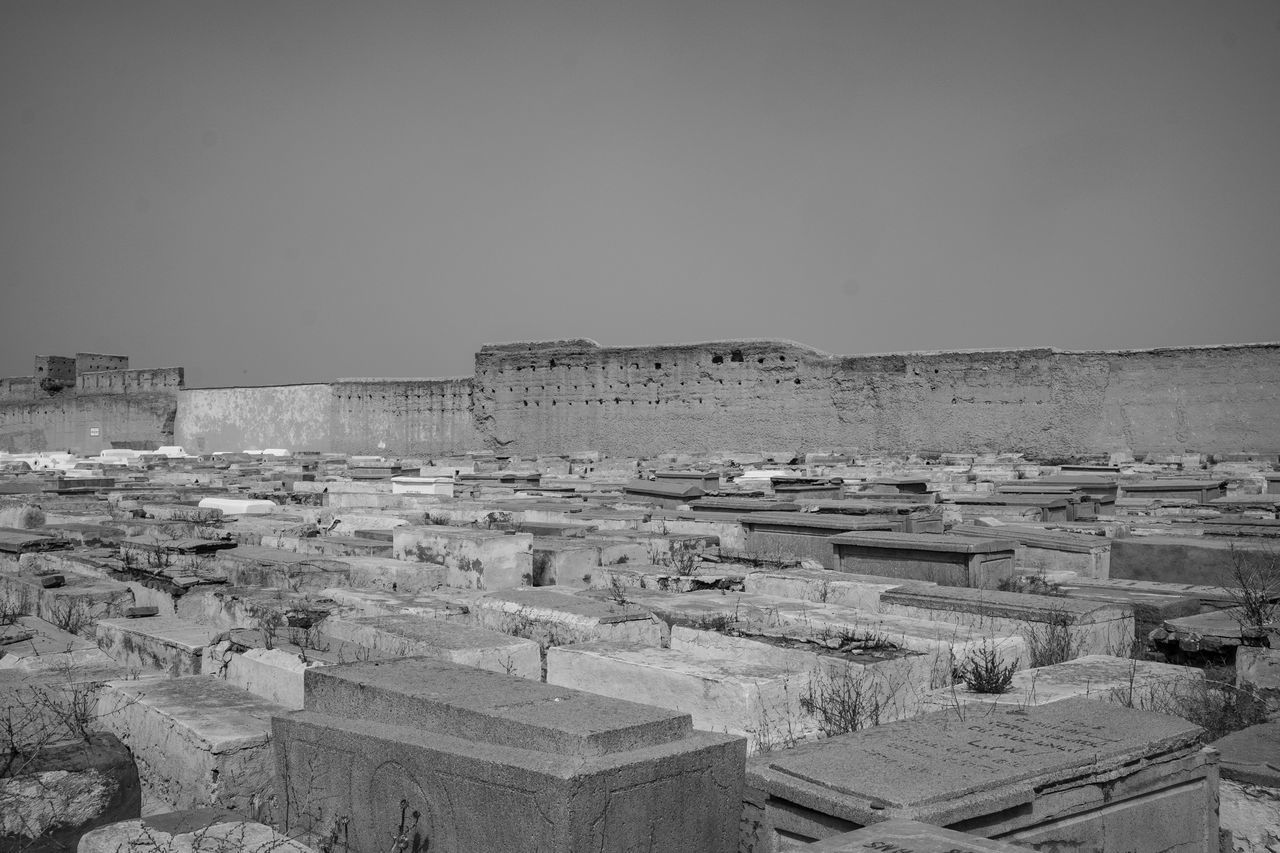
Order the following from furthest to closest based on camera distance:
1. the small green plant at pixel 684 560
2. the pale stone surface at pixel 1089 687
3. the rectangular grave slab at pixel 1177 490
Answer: the rectangular grave slab at pixel 1177 490, the small green plant at pixel 684 560, the pale stone surface at pixel 1089 687

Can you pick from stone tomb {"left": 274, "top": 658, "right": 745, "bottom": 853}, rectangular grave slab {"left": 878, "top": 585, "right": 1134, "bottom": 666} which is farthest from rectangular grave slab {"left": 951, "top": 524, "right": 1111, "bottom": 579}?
stone tomb {"left": 274, "top": 658, "right": 745, "bottom": 853}


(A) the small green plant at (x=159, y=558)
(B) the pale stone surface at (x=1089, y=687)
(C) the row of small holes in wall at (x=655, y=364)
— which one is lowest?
(B) the pale stone surface at (x=1089, y=687)

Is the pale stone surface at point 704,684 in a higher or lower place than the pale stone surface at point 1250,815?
higher

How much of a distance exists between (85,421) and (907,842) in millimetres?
42547

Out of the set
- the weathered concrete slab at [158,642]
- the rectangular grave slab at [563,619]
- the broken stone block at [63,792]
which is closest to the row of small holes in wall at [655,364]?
the rectangular grave slab at [563,619]

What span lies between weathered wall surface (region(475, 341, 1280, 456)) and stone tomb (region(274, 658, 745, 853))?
2483 centimetres

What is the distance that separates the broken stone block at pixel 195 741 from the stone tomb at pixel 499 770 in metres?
0.19

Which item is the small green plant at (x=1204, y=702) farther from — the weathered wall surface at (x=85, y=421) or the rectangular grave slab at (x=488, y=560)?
the weathered wall surface at (x=85, y=421)

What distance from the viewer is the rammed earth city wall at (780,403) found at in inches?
975

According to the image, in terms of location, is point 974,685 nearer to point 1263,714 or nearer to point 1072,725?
point 1072,725

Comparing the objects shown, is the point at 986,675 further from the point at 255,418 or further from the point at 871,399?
the point at 255,418

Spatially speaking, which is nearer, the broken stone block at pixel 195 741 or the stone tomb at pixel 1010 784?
the stone tomb at pixel 1010 784

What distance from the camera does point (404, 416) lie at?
3369cm

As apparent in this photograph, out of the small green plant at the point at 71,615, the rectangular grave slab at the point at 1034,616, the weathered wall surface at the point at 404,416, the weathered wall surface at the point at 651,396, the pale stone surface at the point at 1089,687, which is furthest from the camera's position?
the weathered wall surface at the point at 404,416
